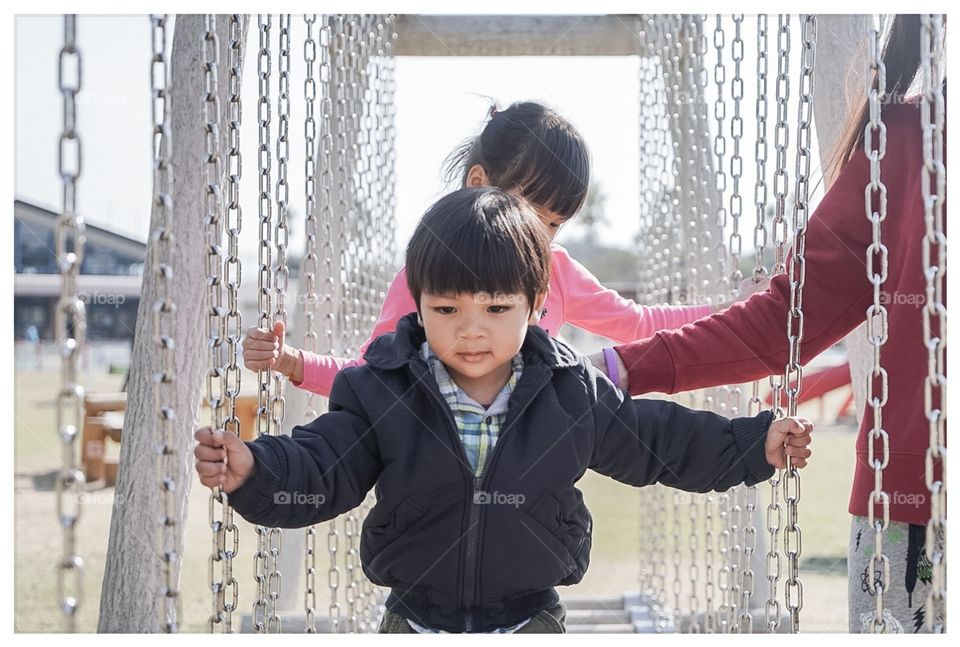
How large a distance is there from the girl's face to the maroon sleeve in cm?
39

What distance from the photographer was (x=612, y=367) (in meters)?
2.09

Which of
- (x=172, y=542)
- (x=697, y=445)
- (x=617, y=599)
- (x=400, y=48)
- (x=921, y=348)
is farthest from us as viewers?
(x=400, y=48)

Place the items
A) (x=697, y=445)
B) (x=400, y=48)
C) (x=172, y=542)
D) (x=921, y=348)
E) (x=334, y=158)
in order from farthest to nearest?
1. (x=400, y=48)
2. (x=334, y=158)
3. (x=697, y=445)
4. (x=921, y=348)
5. (x=172, y=542)

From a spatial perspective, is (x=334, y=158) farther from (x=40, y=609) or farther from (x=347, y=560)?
(x=40, y=609)

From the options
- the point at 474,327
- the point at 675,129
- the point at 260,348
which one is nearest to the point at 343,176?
the point at 675,129

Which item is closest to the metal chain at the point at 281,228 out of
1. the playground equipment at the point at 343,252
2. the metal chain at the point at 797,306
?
the playground equipment at the point at 343,252

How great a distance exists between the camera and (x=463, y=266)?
1646 mm

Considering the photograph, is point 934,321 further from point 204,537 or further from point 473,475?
point 204,537

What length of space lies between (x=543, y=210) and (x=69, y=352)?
4.52ft

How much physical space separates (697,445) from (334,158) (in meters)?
2.41

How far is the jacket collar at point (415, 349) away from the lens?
5.69ft

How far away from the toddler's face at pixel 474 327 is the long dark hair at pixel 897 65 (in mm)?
755

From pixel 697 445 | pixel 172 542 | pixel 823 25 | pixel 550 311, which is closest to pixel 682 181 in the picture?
pixel 823 25

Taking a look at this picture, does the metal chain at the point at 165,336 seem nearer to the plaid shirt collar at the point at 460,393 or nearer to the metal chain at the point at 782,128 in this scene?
the plaid shirt collar at the point at 460,393
